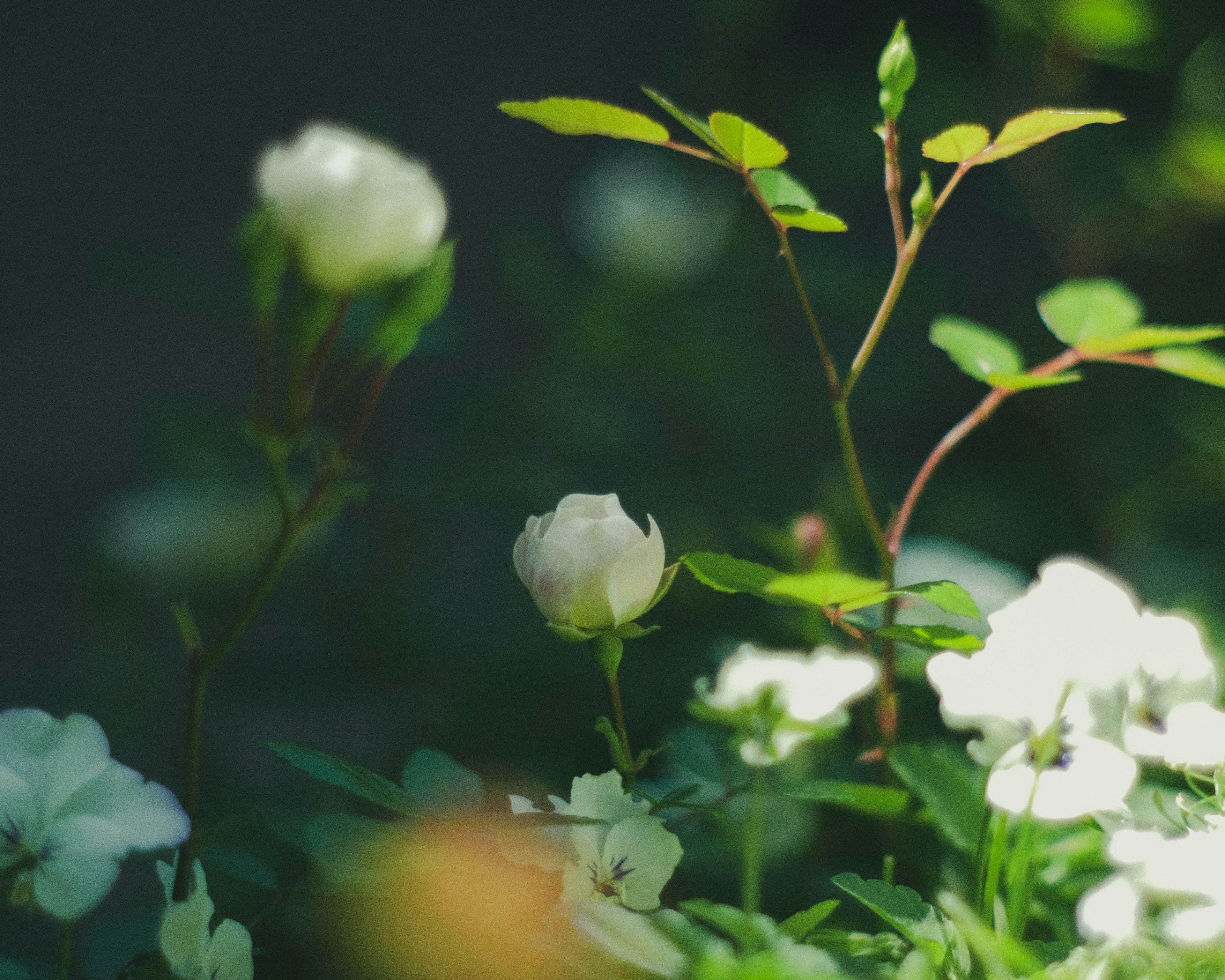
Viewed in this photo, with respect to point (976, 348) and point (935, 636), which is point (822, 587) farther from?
point (976, 348)

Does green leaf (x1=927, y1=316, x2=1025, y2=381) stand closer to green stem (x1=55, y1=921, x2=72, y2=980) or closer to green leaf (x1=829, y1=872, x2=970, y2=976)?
green leaf (x1=829, y1=872, x2=970, y2=976)

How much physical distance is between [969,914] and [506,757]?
1.64 ft

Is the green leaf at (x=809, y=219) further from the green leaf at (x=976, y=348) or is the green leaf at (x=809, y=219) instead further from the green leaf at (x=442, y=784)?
the green leaf at (x=442, y=784)

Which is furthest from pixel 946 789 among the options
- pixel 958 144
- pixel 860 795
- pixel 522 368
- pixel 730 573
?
pixel 522 368

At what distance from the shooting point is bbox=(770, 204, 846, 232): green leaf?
0.35m

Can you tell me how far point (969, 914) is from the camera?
246 millimetres

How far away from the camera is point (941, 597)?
33cm

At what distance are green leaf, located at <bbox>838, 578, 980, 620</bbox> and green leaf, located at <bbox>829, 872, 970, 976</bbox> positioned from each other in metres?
0.09

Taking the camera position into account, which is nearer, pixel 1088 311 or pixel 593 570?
pixel 593 570

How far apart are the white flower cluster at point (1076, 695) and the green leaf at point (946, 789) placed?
0.03 meters

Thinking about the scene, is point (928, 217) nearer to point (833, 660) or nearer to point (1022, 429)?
point (833, 660)

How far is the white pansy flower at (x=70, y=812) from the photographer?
0.28 metres

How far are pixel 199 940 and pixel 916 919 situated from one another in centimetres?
22

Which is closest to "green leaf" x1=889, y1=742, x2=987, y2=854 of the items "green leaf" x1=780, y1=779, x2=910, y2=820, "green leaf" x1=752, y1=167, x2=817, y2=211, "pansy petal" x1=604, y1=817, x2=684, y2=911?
"green leaf" x1=780, y1=779, x2=910, y2=820
